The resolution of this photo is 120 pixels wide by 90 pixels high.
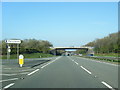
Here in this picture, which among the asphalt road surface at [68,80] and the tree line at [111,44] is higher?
the tree line at [111,44]

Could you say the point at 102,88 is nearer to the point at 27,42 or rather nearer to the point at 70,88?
the point at 70,88

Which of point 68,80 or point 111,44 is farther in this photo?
point 111,44

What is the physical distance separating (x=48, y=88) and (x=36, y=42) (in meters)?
105

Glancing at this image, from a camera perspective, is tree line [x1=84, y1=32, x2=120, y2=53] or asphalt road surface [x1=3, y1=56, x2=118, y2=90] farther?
tree line [x1=84, y1=32, x2=120, y2=53]

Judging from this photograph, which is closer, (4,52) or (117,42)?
(4,52)

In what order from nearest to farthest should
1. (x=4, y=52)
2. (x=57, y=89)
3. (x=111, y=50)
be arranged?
(x=57, y=89)
(x=4, y=52)
(x=111, y=50)

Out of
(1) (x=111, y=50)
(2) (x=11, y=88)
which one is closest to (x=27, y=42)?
(1) (x=111, y=50)

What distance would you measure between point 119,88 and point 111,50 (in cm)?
9423

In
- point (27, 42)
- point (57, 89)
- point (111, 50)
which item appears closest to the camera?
point (57, 89)

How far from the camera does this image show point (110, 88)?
10.6m

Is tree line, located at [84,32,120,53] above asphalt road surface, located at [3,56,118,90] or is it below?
above

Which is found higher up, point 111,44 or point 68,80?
point 111,44

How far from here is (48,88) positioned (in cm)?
1044

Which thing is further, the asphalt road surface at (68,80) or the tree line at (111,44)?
the tree line at (111,44)
